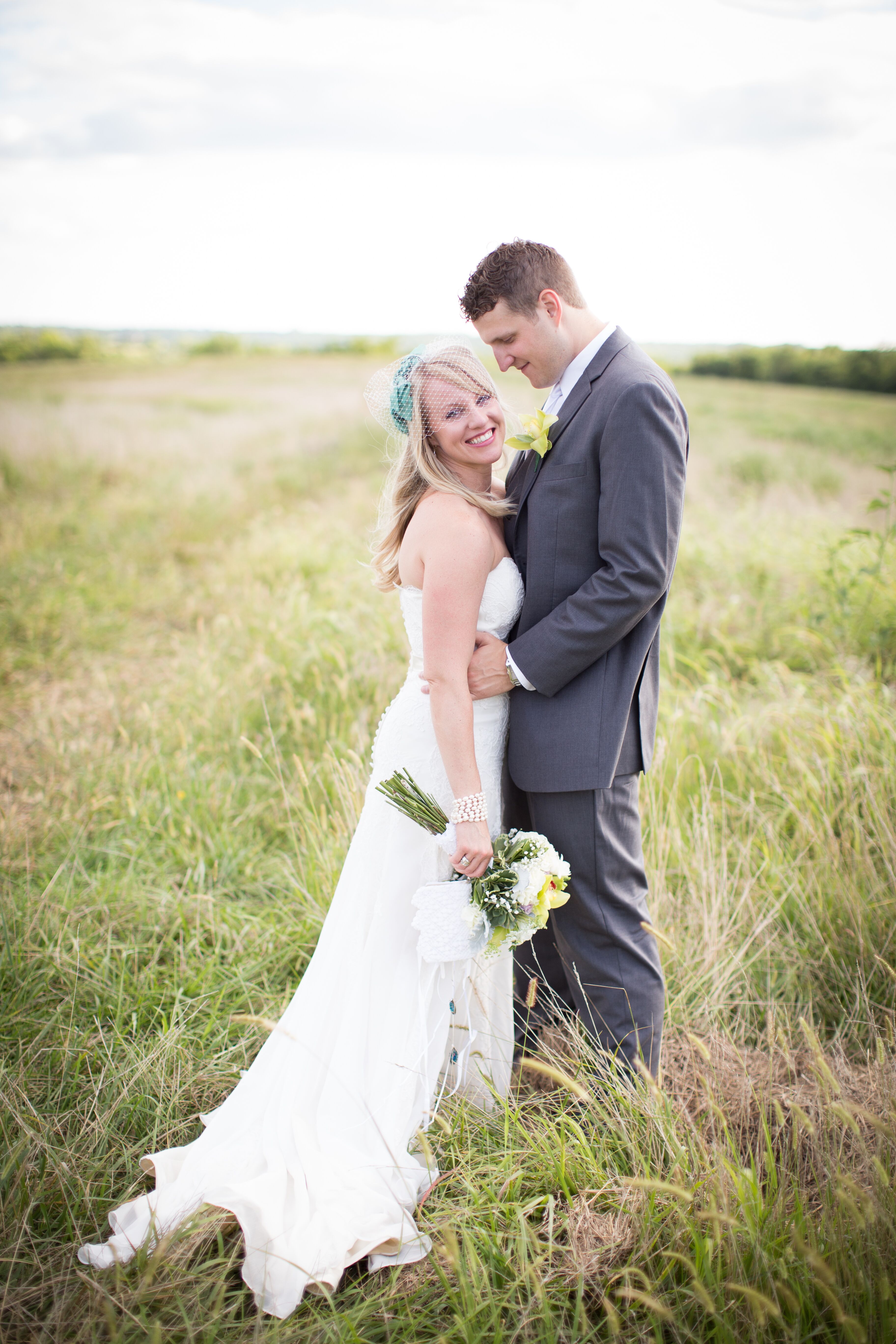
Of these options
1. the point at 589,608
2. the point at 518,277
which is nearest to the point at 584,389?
the point at 518,277

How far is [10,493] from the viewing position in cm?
1124

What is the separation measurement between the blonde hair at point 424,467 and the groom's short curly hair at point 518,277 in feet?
0.59

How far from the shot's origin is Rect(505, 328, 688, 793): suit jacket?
210 cm

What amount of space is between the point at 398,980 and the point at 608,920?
718 millimetres

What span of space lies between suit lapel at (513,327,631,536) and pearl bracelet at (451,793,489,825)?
931 mm

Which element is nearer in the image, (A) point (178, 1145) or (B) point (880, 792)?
(A) point (178, 1145)

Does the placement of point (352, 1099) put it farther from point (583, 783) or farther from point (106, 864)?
point (106, 864)

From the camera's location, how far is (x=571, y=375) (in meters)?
2.38

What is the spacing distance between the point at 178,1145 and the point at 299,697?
259 cm

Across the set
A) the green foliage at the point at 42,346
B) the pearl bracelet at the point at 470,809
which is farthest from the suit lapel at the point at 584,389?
the green foliage at the point at 42,346

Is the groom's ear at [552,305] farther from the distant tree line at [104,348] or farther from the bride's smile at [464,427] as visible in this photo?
the distant tree line at [104,348]

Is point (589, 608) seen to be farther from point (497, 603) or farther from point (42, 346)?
point (42, 346)

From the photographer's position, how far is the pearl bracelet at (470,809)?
2289 millimetres

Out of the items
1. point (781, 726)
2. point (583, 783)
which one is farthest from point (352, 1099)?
point (781, 726)
